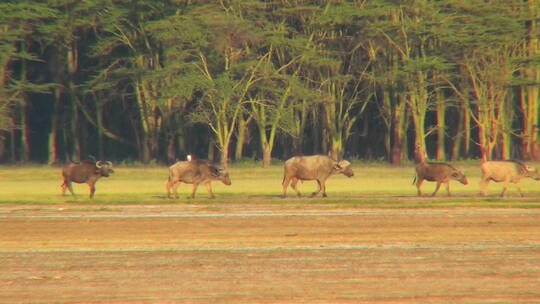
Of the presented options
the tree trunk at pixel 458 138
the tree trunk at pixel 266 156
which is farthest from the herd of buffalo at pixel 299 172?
the tree trunk at pixel 458 138

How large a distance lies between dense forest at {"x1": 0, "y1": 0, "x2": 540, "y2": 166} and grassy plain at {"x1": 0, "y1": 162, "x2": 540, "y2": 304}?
840 inches

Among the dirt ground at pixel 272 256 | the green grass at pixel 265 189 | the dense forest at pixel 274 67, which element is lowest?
the dirt ground at pixel 272 256

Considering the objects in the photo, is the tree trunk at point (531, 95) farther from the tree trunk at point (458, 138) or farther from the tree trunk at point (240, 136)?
the tree trunk at point (240, 136)

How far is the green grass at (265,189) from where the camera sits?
35594 mm

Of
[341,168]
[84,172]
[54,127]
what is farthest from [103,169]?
[54,127]

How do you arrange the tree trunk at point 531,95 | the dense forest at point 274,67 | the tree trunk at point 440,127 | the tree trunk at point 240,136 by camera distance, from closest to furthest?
the dense forest at point 274,67, the tree trunk at point 531,95, the tree trunk at point 240,136, the tree trunk at point 440,127

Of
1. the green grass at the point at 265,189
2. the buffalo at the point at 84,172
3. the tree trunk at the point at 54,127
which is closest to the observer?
the green grass at the point at 265,189

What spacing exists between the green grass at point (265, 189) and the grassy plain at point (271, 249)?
0.52ft

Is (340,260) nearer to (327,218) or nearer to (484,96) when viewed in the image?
(327,218)

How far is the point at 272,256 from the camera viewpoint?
70.3 ft

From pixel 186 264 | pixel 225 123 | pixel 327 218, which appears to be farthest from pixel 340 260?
pixel 225 123

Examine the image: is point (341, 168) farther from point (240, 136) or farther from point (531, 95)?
point (531, 95)

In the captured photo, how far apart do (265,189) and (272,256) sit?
22.8 metres

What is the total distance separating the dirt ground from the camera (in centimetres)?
1722
